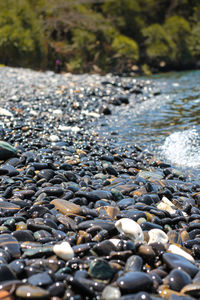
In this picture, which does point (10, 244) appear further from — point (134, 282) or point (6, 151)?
point (6, 151)

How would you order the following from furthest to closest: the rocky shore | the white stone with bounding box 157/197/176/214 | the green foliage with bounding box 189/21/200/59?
the green foliage with bounding box 189/21/200/59 < the white stone with bounding box 157/197/176/214 < the rocky shore

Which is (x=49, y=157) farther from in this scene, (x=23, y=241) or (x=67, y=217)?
(x=23, y=241)

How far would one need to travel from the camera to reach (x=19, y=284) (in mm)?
2035

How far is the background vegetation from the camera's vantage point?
69.9 feet

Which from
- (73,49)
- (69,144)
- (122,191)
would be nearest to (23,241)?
(122,191)

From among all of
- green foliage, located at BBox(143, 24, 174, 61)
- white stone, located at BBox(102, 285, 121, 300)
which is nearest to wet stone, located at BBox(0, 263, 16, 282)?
white stone, located at BBox(102, 285, 121, 300)

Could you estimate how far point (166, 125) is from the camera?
Answer: 828 cm

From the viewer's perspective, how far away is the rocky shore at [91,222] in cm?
210

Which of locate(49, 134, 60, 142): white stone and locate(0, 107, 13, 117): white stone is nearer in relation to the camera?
locate(49, 134, 60, 142): white stone

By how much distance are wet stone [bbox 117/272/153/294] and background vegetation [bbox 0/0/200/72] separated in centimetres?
1950

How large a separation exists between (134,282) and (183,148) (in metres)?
4.56

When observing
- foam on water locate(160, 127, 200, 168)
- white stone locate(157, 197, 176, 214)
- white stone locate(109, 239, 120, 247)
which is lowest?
foam on water locate(160, 127, 200, 168)

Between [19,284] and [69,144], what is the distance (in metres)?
3.93

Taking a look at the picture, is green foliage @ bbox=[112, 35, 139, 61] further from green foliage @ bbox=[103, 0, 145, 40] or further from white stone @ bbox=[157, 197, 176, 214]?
white stone @ bbox=[157, 197, 176, 214]
